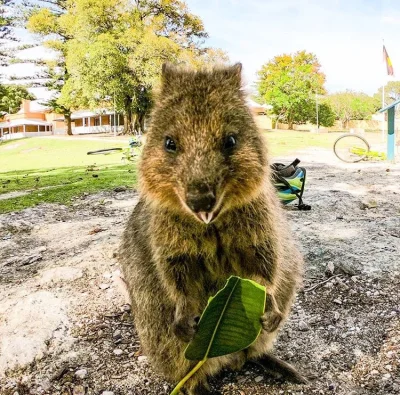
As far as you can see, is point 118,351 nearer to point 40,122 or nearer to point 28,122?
point 28,122

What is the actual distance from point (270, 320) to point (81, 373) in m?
1.05

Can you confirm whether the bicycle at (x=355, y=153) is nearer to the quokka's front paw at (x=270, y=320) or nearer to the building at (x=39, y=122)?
the quokka's front paw at (x=270, y=320)

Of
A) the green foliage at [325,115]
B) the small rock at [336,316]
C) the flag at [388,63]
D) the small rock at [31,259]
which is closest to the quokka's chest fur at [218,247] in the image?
the small rock at [336,316]

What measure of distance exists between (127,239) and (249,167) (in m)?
0.99

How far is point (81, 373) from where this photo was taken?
226 cm

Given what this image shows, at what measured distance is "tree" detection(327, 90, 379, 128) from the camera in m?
53.4

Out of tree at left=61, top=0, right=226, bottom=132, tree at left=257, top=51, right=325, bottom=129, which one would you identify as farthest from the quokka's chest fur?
tree at left=257, top=51, right=325, bottom=129

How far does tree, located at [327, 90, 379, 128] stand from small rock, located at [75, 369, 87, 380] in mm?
53034

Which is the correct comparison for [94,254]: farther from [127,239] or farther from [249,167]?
[249,167]

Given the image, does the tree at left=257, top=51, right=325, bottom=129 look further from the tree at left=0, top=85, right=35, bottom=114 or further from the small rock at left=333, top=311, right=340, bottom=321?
the small rock at left=333, top=311, right=340, bottom=321

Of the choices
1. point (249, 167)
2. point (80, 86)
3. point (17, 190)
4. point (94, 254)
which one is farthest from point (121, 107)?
point (249, 167)

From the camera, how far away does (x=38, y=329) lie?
102 inches

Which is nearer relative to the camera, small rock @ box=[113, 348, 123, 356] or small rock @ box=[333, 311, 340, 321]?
small rock @ box=[113, 348, 123, 356]

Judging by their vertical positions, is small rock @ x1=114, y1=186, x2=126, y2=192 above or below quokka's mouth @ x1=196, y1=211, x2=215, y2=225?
below
